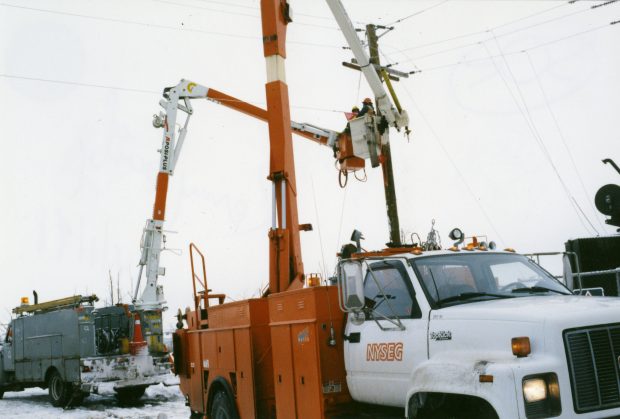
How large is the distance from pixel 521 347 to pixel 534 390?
11.8 inches

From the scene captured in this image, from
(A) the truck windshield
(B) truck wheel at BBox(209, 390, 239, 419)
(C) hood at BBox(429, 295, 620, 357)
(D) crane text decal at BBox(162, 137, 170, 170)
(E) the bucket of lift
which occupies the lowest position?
(B) truck wheel at BBox(209, 390, 239, 419)

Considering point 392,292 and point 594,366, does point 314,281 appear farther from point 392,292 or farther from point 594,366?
point 594,366

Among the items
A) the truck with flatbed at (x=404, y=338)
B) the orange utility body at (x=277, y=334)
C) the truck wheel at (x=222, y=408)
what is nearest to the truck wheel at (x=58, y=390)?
the orange utility body at (x=277, y=334)

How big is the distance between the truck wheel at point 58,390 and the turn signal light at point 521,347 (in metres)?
14.4

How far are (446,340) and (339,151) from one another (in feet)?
23.8

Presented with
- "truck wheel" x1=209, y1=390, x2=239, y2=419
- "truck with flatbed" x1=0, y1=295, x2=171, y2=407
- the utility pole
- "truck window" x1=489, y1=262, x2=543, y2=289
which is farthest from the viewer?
the utility pole

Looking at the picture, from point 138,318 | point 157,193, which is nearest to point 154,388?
point 138,318

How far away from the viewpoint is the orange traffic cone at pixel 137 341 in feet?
53.6

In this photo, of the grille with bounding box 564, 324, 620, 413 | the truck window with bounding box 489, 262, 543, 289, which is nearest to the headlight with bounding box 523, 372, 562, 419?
the grille with bounding box 564, 324, 620, 413

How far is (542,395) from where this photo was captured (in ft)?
15.5

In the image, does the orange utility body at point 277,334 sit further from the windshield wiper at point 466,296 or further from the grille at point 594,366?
the grille at point 594,366

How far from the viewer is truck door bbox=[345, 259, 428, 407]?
19.1 ft

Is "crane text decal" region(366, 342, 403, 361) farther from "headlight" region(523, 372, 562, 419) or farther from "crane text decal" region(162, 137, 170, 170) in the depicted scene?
"crane text decal" region(162, 137, 170, 170)

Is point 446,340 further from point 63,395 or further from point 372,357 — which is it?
point 63,395
